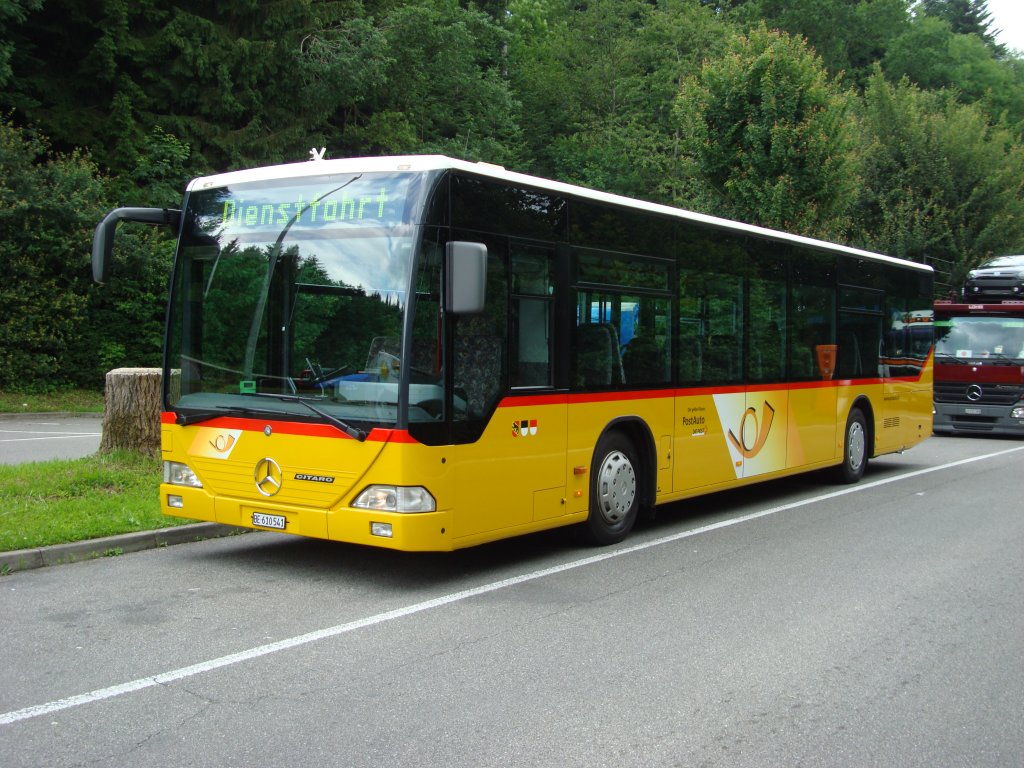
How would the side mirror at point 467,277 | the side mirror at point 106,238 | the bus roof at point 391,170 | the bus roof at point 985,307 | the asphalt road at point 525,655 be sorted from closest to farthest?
the asphalt road at point 525,655
the side mirror at point 467,277
the bus roof at point 391,170
the side mirror at point 106,238
the bus roof at point 985,307

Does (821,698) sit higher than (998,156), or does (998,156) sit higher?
(998,156)

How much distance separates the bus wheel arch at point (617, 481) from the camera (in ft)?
28.1

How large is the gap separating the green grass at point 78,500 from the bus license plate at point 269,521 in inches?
67.4

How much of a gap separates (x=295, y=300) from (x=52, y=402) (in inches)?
751

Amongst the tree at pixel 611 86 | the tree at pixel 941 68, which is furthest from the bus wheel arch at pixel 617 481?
the tree at pixel 941 68

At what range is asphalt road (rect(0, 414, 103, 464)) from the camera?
14383 millimetres

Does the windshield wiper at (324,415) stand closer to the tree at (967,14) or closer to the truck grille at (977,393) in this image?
the truck grille at (977,393)

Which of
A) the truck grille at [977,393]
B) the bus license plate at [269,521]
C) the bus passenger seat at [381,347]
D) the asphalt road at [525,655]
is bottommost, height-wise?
the asphalt road at [525,655]

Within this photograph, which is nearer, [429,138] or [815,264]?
[815,264]

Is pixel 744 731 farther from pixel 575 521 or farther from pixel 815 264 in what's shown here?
pixel 815 264

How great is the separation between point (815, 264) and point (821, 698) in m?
8.16

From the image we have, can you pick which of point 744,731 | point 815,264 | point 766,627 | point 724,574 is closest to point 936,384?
point 815,264

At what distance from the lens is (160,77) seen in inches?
1098

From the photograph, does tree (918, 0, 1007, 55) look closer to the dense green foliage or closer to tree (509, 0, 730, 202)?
tree (509, 0, 730, 202)
